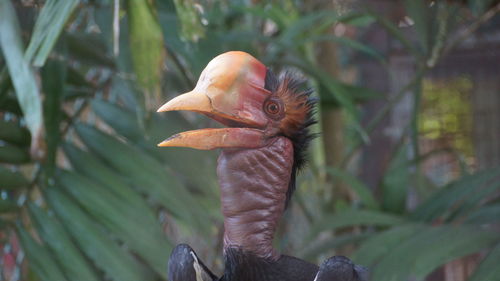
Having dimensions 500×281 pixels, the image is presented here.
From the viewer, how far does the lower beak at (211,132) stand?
0.78 meters

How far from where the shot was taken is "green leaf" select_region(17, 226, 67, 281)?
1066 mm

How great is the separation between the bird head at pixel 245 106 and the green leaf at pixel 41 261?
0.41 meters

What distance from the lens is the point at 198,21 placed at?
1.07 m

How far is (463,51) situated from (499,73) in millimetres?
270

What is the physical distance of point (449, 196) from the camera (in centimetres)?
152

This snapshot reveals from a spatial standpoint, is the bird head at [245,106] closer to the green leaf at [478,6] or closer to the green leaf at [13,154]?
the green leaf at [13,154]

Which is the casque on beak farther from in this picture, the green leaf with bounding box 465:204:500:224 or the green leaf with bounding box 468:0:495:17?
the green leaf with bounding box 468:0:495:17

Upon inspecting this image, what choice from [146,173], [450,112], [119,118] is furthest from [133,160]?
[450,112]

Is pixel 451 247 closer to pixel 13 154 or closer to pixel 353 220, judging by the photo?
pixel 353 220

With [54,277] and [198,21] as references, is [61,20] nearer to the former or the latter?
[198,21]

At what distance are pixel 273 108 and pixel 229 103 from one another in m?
0.08

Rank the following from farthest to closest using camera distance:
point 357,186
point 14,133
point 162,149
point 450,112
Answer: point 450,112, point 357,186, point 162,149, point 14,133

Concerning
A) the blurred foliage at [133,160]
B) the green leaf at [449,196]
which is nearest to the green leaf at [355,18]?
the blurred foliage at [133,160]

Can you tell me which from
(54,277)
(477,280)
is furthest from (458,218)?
(54,277)
